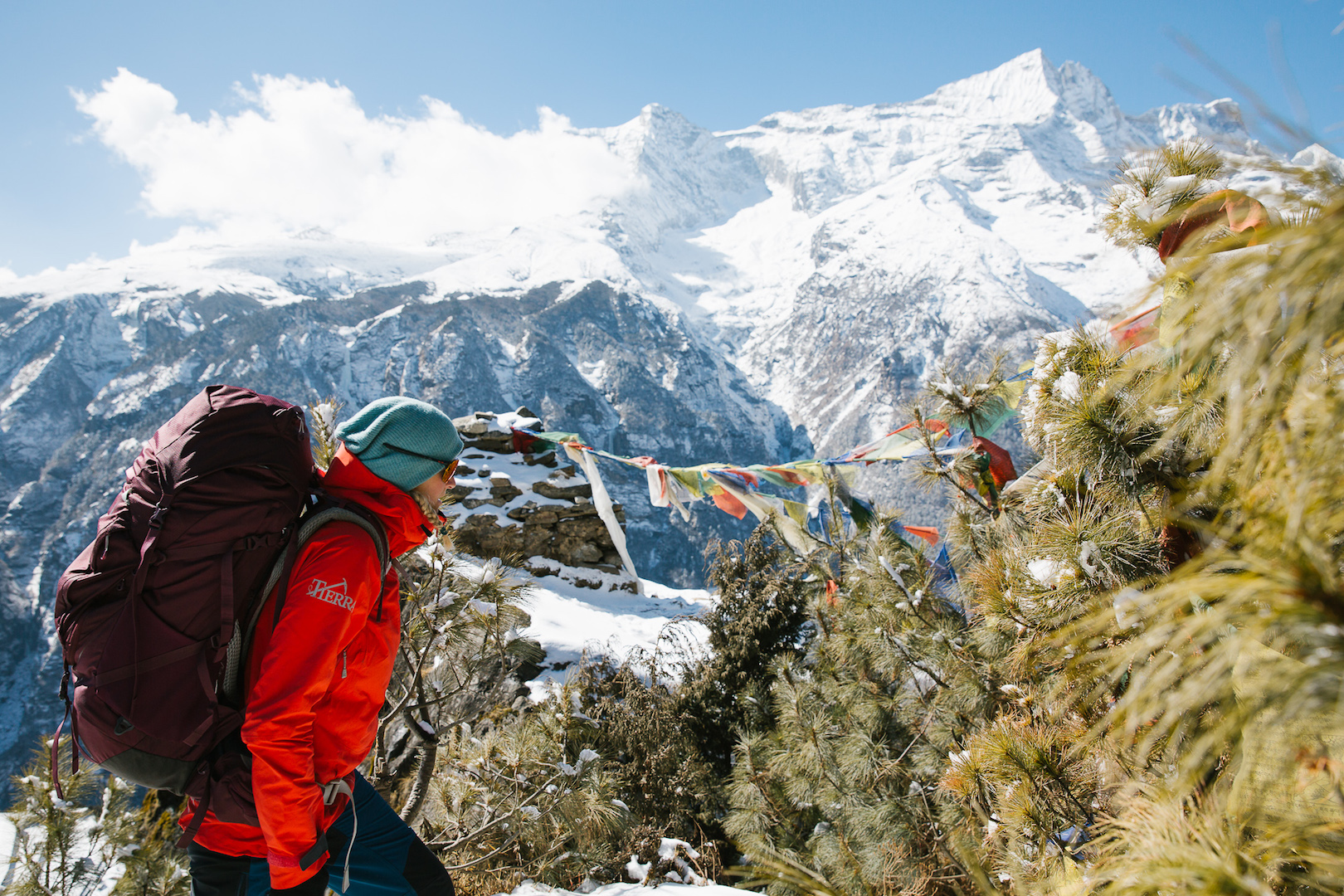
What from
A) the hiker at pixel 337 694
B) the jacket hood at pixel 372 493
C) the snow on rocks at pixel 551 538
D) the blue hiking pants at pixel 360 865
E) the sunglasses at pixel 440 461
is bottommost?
the snow on rocks at pixel 551 538

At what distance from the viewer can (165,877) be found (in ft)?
9.22

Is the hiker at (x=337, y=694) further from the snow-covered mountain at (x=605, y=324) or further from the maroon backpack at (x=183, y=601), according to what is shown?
the snow-covered mountain at (x=605, y=324)

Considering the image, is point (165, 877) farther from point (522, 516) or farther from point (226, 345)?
point (226, 345)

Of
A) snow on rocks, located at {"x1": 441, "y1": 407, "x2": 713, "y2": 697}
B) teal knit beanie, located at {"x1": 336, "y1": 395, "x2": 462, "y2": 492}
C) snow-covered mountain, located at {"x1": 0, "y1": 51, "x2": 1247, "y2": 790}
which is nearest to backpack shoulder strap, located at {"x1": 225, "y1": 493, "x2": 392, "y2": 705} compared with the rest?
teal knit beanie, located at {"x1": 336, "y1": 395, "x2": 462, "y2": 492}

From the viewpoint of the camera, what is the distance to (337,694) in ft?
5.34

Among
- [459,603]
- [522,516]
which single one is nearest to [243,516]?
[459,603]

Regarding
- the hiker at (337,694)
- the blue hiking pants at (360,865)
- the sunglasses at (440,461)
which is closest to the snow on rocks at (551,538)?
the blue hiking pants at (360,865)

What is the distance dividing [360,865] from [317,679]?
0.73m

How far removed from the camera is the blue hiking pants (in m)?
1.62

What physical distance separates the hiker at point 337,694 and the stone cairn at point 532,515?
10.1 metres

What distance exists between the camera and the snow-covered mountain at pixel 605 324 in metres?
96.1

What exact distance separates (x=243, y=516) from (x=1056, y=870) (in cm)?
240

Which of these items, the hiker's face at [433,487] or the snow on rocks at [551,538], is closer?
the hiker's face at [433,487]

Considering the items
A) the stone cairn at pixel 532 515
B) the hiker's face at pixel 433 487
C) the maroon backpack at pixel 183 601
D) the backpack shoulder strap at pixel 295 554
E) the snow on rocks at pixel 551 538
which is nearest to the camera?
the maroon backpack at pixel 183 601
